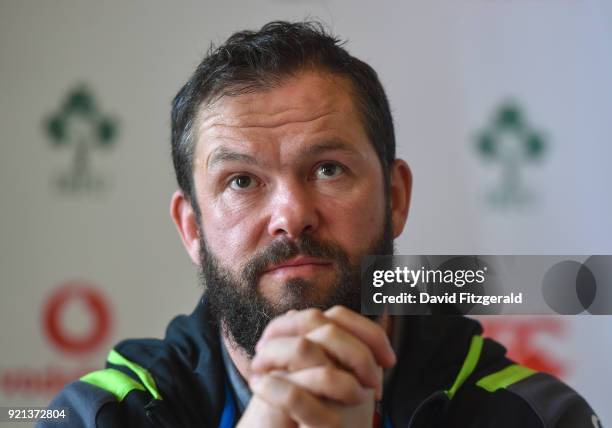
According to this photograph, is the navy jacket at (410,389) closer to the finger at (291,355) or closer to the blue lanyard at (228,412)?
the blue lanyard at (228,412)

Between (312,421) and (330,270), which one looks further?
(330,270)

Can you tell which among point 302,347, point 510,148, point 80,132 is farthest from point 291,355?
point 80,132

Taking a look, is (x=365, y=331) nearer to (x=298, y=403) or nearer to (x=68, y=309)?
(x=298, y=403)

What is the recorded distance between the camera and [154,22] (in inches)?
48.8

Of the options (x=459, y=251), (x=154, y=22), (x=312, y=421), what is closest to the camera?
(x=312, y=421)

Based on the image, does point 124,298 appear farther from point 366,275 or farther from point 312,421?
point 312,421

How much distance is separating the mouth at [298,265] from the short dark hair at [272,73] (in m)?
0.16

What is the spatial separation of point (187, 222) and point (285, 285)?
22 centimetres

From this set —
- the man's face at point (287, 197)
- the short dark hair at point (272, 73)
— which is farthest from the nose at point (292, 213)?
the short dark hair at point (272, 73)

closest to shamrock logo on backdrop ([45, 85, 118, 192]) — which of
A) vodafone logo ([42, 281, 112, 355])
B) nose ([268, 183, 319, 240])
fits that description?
vodafone logo ([42, 281, 112, 355])

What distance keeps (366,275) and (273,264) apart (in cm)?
9

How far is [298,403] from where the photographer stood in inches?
17.9

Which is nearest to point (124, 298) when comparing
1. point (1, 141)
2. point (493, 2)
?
point (1, 141)

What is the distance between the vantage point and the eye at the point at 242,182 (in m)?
0.70
